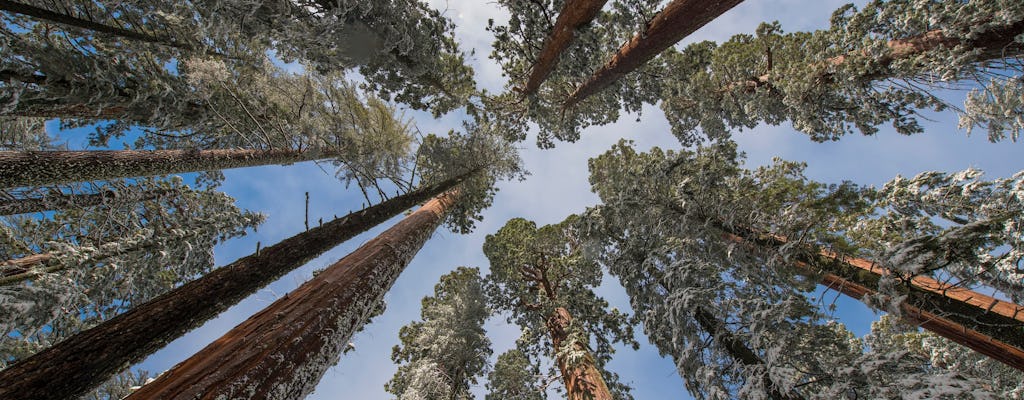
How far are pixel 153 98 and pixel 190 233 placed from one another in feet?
10.7

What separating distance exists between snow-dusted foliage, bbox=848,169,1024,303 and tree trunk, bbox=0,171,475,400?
8.41 meters

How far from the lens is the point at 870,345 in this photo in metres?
13.3

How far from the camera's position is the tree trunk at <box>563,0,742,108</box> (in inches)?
259

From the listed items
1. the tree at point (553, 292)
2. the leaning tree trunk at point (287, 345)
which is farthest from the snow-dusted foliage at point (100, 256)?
the tree at point (553, 292)

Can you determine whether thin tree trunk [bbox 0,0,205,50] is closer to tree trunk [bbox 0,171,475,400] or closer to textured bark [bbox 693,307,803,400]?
tree trunk [bbox 0,171,475,400]

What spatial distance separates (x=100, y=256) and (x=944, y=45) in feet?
53.5

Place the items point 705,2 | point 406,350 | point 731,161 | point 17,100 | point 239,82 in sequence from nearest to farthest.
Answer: point 17,100, point 705,2, point 731,161, point 239,82, point 406,350

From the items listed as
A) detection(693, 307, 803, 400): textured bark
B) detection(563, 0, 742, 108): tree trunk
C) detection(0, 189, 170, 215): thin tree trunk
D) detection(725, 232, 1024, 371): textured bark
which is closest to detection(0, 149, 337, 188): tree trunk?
detection(0, 189, 170, 215): thin tree trunk

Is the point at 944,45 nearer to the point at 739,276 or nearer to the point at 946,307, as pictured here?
the point at 946,307

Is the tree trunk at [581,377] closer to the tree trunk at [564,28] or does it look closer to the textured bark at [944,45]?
the tree trunk at [564,28]

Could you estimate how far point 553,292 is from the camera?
13.6m

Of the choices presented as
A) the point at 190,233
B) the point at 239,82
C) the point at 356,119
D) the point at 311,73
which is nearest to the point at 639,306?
the point at 356,119

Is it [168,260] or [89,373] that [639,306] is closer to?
[89,373]

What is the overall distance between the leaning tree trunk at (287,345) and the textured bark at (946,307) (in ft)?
23.1
